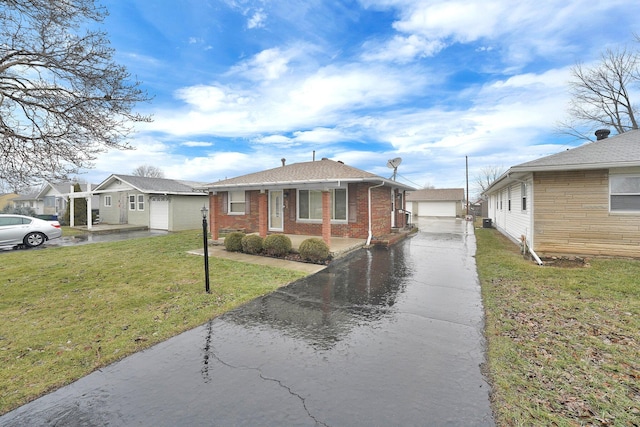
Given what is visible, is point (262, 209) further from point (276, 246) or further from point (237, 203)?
point (237, 203)

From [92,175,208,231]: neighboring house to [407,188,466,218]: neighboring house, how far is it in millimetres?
25666

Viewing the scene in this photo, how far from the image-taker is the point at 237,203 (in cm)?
1452

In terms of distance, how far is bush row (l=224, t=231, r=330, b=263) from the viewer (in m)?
8.33

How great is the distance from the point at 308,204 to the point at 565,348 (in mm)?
10006

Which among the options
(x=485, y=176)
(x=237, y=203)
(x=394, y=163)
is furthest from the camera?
(x=485, y=176)

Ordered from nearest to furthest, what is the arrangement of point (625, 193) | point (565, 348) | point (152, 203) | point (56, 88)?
point (565, 348) < point (56, 88) < point (625, 193) < point (152, 203)

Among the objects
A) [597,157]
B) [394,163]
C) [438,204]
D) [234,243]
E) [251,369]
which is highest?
[394,163]

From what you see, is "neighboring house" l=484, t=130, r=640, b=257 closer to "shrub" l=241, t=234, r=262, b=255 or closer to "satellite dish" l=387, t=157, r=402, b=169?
"satellite dish" l=387, t=157, r=402, b=169

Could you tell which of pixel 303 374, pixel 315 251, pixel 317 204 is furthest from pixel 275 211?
pixel 303 374

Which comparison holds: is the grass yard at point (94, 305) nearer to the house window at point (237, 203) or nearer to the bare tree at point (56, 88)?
the bare tree at point (56, 88)

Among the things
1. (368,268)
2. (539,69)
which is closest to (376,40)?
(539,69)

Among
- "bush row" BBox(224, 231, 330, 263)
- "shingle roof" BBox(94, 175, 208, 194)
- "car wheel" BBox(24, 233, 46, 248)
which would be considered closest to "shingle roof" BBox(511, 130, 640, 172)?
"bush row" BBox(224, 231, 330, 263)

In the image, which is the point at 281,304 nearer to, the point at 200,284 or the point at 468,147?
the point at 200,284

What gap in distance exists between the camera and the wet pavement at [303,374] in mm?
2377
